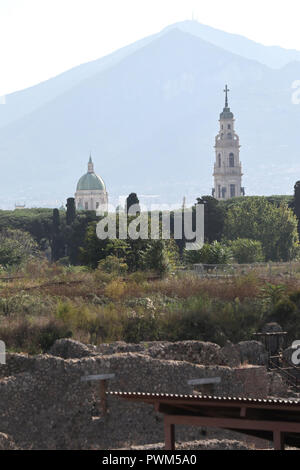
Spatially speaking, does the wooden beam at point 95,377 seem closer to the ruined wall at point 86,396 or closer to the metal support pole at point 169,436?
the ruined wall at point 86,396

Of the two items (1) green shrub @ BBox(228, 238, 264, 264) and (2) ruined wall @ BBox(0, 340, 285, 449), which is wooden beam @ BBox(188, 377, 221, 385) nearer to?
(2) ruined wall @ BBox(0, 340, 285, 449)

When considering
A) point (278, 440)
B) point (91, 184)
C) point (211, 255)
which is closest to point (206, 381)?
point (278, 440)

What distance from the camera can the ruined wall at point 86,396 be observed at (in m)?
23.4

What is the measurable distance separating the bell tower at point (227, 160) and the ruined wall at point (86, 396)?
147m

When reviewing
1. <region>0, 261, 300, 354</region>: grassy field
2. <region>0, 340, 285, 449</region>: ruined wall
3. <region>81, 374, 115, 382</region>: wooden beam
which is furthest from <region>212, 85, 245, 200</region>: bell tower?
<region>81, 374, 115, 382</region>: wooden beam

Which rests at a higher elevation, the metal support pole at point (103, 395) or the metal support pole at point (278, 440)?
the metal support pole at point (278, 440)

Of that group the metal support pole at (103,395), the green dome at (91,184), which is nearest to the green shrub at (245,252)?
the metal support pole at (103,395)

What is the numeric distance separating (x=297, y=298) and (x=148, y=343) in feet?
30.3

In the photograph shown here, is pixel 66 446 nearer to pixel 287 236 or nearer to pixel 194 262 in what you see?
pixel 194 262

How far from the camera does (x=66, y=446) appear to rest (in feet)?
76.4

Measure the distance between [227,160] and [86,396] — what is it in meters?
154

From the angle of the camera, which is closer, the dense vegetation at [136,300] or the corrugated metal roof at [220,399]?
the corrugated metal roof at [220,399]
